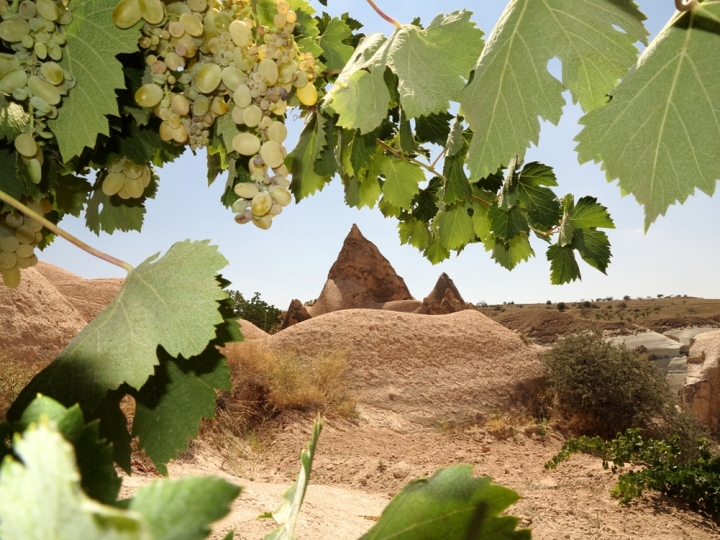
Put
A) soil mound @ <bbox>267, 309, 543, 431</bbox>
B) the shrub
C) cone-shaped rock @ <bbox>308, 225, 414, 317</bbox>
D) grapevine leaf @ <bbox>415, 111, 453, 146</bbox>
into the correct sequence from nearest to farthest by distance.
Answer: grapevine leaf @ <bbox>415, 111, 453, 146</bbox> < the shrub < soil mound @ <bbox>267, 309, 543, 431</bbox> < cone-shaped rock @ <bbox>308, 225, 414, 317</bbox>

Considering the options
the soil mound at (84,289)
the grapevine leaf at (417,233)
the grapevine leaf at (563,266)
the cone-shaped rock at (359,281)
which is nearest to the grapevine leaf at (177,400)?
the grapevine leaf at (563,266)

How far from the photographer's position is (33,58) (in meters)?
0.51

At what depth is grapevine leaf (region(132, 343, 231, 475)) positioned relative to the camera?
0.51m

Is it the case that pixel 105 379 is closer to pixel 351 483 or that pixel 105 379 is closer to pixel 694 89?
pixel 694 89

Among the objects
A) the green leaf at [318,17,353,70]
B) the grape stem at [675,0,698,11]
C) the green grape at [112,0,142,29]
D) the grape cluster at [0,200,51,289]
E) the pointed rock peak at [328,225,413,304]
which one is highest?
the pointed rock peak at [328,225,413,304]

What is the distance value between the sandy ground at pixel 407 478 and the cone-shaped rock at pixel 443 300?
4527mm

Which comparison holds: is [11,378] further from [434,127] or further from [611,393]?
[611,393]

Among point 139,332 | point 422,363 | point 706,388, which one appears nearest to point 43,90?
point 139,332

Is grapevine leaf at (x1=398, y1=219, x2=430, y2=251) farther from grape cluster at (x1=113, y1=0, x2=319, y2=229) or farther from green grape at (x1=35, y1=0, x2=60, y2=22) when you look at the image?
green grape at (x1=35, y1=0, x2=60, y2=22)

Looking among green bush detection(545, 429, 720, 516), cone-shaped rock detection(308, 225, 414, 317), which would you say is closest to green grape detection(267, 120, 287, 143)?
green bush detection(545, 429, 720, 516)

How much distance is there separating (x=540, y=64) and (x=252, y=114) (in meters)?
0.28

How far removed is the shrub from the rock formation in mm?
860

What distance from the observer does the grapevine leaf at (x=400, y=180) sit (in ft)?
3.70

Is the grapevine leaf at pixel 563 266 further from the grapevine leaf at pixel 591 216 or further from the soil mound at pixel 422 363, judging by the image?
the soil mound at pixel 422 363
